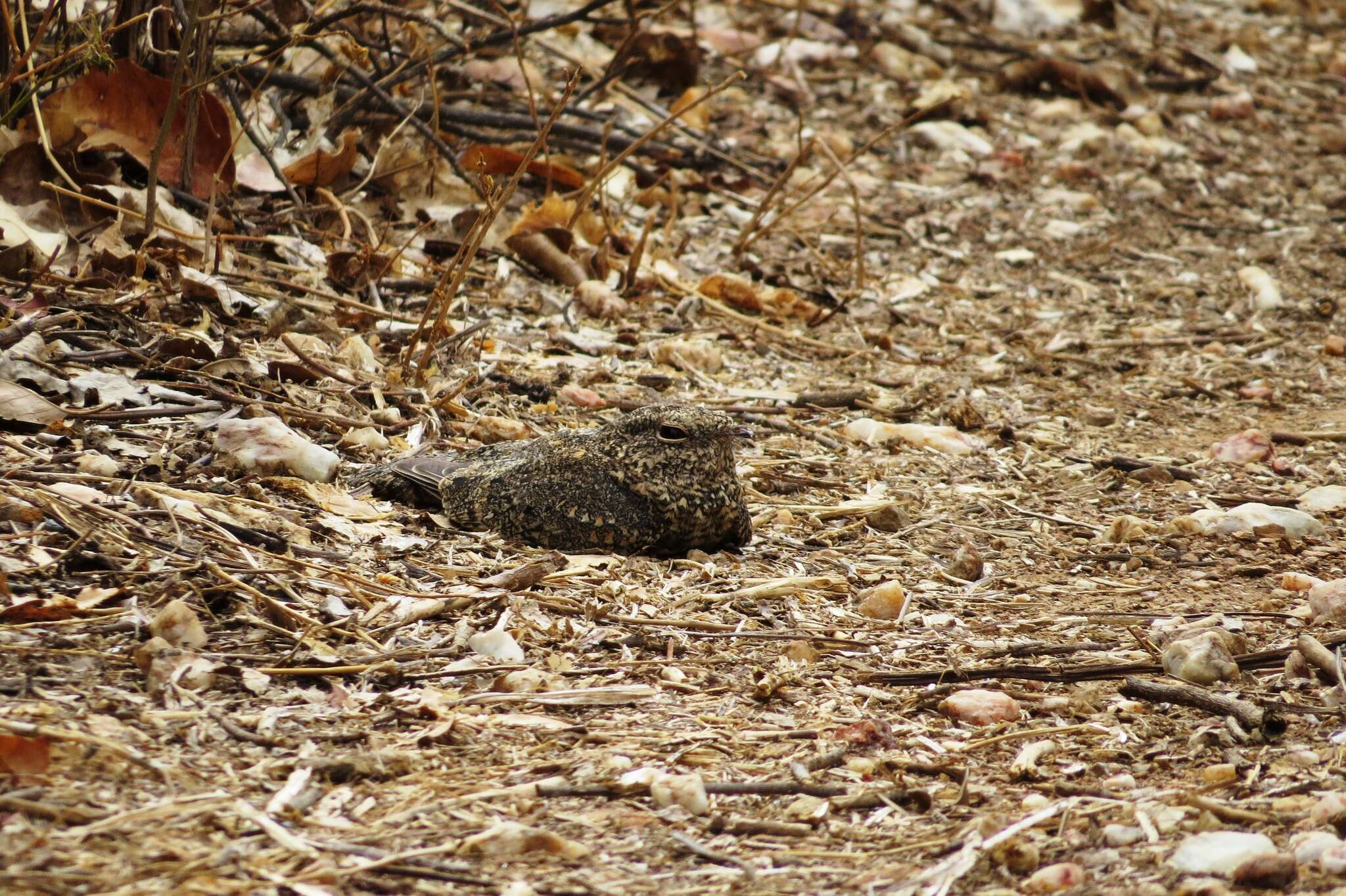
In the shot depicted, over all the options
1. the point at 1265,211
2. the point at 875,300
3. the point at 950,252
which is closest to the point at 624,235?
the point at 875,300

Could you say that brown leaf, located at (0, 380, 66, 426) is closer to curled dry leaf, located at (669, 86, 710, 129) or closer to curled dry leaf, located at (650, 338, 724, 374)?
curled dry leaf, located at (650, 338, 724, 374)

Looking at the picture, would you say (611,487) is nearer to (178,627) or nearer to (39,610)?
(178,627)

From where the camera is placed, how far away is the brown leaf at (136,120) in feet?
15.6

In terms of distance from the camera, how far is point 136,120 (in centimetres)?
493

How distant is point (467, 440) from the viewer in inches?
176

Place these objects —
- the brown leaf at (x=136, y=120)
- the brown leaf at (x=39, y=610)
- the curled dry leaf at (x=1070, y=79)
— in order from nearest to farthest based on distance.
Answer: the brown leaf at (x=39, y=610) → the brown leaf at (x=136, y=120) → the curled dry leaf at (x=1070, y=79)

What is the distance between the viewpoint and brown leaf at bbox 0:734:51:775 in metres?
2.22

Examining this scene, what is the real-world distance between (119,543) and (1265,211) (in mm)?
7454

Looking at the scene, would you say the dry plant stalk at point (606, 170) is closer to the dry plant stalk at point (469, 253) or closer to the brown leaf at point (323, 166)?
the dry plant stalk at point (469, 253)

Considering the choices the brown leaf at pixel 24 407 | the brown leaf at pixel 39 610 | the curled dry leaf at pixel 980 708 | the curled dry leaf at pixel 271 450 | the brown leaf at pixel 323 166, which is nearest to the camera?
the brown leaf at pixel 39 610

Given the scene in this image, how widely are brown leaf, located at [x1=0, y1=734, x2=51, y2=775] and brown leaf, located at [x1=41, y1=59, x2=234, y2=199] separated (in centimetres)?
295

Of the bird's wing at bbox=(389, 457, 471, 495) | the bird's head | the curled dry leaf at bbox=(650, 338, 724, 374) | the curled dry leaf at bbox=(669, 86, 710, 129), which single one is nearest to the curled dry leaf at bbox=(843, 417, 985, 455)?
the curled dry leaf at bbox=(650, 338, 724, 374)

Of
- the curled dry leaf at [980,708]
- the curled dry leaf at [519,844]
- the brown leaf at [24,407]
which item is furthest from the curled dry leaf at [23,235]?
the curled dry leaf at [980,708]

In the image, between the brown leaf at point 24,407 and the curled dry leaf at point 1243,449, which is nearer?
the brown leaf at point 24,407
